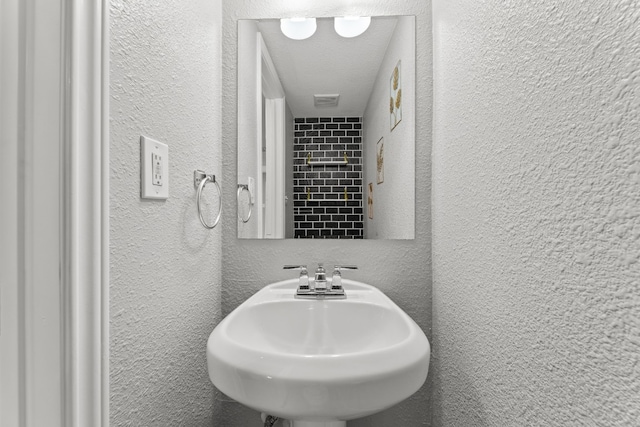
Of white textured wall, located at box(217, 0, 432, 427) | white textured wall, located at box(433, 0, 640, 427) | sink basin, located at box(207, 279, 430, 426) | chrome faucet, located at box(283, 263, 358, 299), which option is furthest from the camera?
white textured wall, located at box(217, 0, 432, 427)

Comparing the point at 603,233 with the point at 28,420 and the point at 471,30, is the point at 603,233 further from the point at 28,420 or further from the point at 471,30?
the point at 28,420

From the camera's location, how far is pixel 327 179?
1205 mm

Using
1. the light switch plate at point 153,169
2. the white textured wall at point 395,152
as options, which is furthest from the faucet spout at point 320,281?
the light switch plate at point 153,169

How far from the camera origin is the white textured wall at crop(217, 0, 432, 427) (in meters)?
1.16

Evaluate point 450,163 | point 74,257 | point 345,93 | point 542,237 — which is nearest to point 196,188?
point 74,257

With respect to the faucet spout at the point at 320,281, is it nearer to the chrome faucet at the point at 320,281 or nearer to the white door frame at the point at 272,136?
the chrome faucet at the point at 320,281

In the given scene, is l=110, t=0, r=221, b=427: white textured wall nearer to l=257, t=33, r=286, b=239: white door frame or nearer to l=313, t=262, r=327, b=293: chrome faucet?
l=257, t=33, r=286, b=239: white door frame

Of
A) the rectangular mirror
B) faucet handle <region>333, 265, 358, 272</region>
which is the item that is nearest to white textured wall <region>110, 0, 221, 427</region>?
the rectangular mirror

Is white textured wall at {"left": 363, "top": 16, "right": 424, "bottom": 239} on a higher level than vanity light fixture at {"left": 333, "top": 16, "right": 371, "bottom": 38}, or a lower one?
lower

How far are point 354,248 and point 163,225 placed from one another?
62 centimetres

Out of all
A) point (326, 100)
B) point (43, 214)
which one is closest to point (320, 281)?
point (326, 100)

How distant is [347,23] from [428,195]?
0.64 m

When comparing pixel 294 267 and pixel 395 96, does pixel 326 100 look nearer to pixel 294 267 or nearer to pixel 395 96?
pixel 395 96

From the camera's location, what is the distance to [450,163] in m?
0.99
